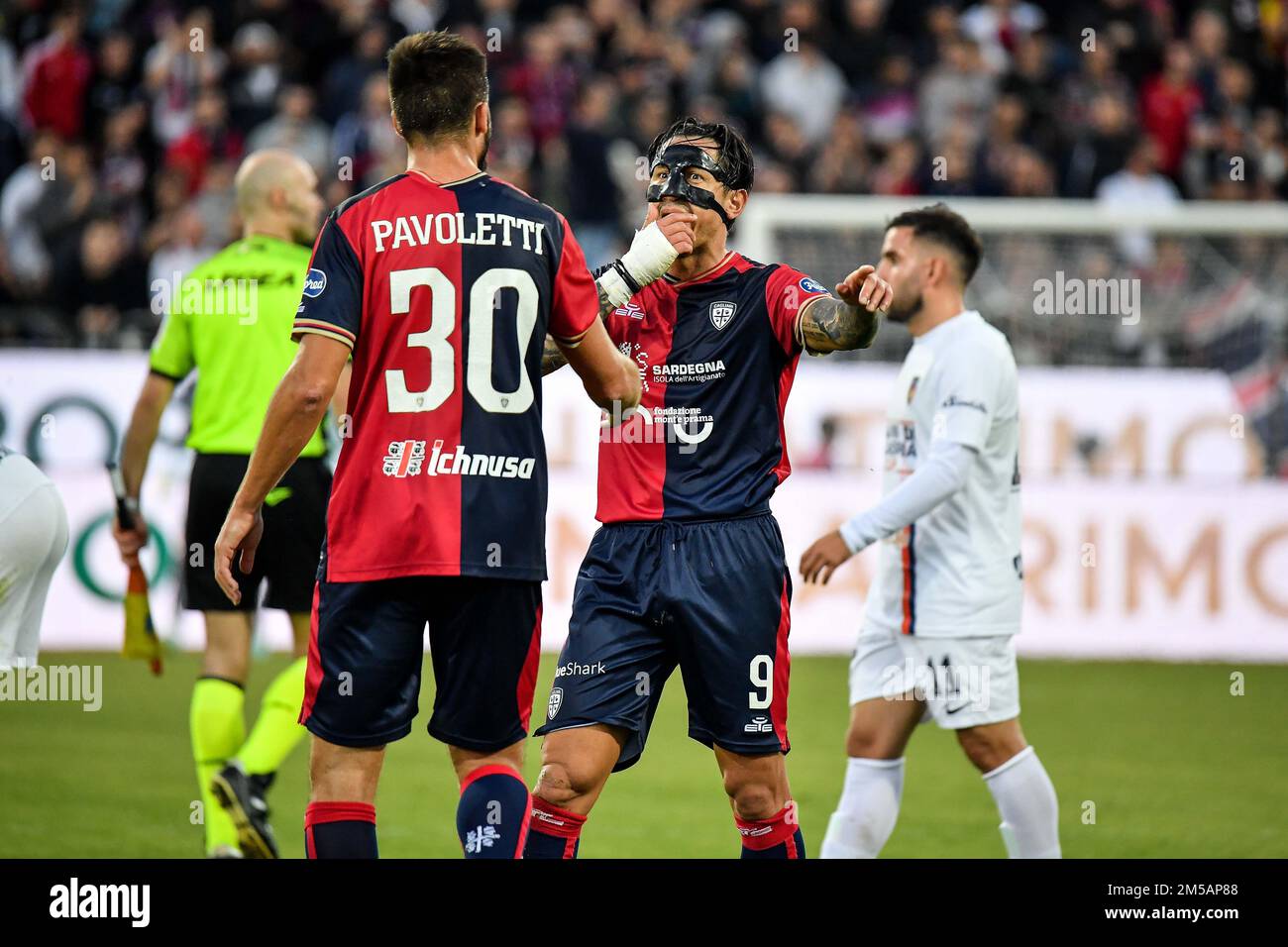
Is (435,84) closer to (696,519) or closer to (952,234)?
(696,519)

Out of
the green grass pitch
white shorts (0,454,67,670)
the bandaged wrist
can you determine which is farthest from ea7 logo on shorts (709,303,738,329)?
the green grass pitch

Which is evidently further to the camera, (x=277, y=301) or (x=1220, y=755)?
(x=1220, y=755)

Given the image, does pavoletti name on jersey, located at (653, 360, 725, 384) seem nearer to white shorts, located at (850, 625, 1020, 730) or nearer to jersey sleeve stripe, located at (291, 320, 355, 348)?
jersey sleeve stripe, located at (291, 320, 355, 348)

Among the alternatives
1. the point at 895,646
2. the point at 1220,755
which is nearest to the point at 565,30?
the point at 1220,755

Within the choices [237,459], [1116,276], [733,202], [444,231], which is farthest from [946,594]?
[1116,276]

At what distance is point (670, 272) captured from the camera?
197 inches

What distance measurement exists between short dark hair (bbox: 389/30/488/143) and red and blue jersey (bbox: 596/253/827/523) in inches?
37.5

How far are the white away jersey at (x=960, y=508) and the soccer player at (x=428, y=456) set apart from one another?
1.71 m

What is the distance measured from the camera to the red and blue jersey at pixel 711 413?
4.81 m

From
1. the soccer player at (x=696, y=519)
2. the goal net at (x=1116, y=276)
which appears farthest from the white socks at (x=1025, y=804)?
the goal net at (x=1116, y=276)

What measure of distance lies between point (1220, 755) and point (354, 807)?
18.9ft
